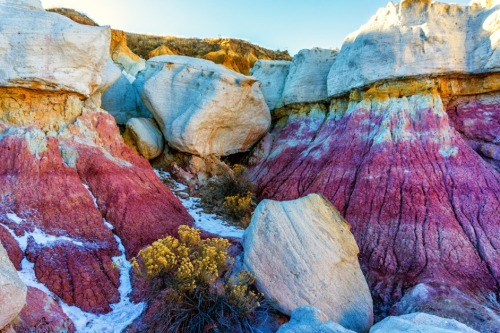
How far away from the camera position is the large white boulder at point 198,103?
1089 cm

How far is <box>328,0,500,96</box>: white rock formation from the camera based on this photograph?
8969 millimetres

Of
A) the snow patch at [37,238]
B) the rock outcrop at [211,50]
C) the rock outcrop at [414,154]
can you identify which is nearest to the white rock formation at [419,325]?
the rock outcrop at [414,154]

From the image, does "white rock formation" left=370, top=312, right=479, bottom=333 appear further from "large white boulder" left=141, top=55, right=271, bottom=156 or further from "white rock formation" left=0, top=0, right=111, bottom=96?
"large white boulder" left=141, top=55, right=271, bottom=156

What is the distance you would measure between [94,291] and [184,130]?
22.1 ft

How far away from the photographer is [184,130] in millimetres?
10734

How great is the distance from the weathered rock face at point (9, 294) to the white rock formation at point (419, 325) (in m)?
4.01

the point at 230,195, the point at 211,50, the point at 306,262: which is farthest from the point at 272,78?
the point at 211,50

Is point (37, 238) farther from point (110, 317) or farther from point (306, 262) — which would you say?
point (306, 262)

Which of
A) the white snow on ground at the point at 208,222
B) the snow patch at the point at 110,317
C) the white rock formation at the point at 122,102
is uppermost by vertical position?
the white rock formation at the point at 122,102

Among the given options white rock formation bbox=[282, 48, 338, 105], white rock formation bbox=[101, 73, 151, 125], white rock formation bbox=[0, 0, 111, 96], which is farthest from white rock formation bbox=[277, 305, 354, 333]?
white rock formation bbox=[101, 73, 151, 125]

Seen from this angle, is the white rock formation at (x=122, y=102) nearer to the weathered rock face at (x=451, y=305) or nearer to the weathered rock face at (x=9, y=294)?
the weathered rock face at (x=9, y=294)

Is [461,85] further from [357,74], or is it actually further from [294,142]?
[294,142]

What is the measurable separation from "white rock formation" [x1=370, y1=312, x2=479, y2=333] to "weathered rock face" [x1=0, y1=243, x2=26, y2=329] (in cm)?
401

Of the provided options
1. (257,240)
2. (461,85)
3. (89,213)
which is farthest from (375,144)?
(89,213)
